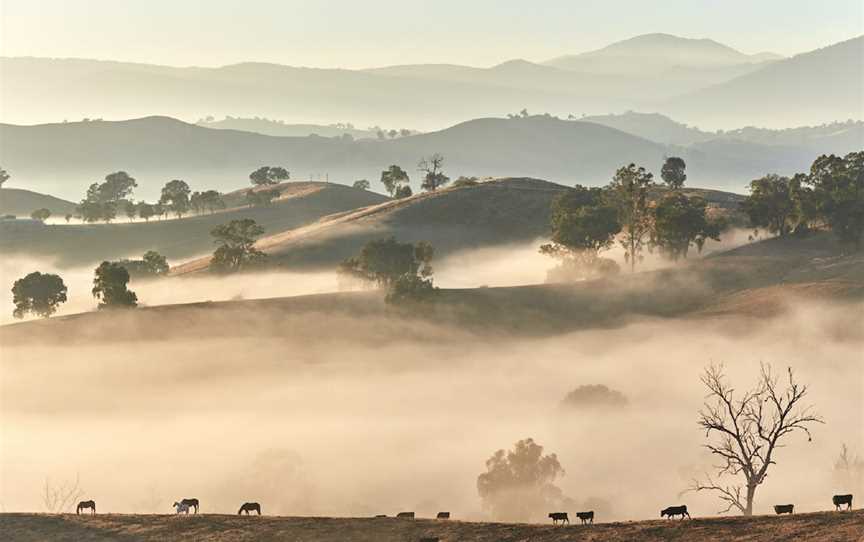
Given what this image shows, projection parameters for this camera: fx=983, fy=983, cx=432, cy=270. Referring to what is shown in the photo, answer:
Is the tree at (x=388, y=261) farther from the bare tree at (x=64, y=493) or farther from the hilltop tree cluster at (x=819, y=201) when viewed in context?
the bare tree at (x=64, y=493)

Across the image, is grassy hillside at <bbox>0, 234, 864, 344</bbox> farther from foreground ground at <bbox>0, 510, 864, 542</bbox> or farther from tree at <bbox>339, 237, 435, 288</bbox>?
foreground ground at <bbox>0, 510, 864, 542</bbox>

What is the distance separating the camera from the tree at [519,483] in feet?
352

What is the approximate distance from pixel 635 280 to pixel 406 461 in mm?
69597

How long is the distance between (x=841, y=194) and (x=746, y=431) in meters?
→ 126

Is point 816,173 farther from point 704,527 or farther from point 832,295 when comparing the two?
point 704,527

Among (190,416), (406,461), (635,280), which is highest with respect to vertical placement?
(635,280)

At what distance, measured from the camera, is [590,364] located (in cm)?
13975

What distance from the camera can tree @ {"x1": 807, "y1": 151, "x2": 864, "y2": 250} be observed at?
16862cm

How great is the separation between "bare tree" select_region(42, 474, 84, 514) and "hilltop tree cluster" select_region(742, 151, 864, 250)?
12869 centimetres

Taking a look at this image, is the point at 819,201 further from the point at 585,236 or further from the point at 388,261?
the point at 388,261

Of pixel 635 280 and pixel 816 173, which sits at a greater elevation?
pixel 816 173

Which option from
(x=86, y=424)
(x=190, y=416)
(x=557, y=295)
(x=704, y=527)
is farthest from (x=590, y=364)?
(x=704, y=527)

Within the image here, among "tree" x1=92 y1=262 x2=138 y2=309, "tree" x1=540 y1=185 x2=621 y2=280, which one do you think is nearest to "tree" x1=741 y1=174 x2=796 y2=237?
"tree" x1=540 y1=185 x2=621 y2=280

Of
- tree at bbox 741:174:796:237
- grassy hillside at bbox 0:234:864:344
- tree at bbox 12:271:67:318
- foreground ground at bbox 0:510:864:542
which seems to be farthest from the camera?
tree at bbox 741:174:796:237
